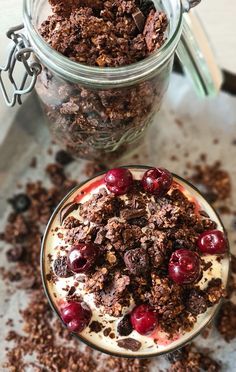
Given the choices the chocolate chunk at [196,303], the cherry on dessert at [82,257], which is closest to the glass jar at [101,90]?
the cherry on dessert at [82,257]

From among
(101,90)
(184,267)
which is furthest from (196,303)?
(101,90)

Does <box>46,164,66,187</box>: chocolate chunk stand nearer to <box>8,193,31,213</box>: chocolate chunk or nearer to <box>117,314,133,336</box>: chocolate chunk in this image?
<box>8,193,31,213</box>: chocolate chunk

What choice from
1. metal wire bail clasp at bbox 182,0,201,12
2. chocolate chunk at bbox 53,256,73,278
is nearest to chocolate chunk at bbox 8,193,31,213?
chocolate chunk at bbox 53,256,73,278

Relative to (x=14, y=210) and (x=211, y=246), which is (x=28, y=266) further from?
(x=211, y=246)

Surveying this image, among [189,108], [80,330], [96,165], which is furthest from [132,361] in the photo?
[189,108]

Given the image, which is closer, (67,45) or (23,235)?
(67,45)

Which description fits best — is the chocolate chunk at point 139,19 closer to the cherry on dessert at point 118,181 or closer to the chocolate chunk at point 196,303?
the cherry on dessert at point 118,181
